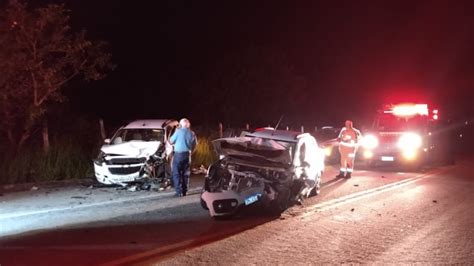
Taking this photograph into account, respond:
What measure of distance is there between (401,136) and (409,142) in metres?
0.37

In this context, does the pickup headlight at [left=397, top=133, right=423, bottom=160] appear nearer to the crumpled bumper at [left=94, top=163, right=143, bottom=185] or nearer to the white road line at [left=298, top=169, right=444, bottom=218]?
the white road line at [left=298, top=169, right=444, bottom=218]

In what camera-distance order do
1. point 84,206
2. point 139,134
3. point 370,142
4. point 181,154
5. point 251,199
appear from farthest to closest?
point 370,142 → point 139,134 → point 181,154 → point 84,206 → point 251,199

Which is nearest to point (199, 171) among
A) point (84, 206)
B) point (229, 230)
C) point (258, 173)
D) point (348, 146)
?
point (348, 146)

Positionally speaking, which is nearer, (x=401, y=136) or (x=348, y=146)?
(x=348, y=146)

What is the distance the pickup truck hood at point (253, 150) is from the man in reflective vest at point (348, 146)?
603cm

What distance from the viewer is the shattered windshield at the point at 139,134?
15.5m

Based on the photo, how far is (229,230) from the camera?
362 inches

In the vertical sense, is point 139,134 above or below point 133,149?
above

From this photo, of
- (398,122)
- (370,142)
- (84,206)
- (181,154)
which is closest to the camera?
(84,206)

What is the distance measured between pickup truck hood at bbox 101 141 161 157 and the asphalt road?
3.19 ft

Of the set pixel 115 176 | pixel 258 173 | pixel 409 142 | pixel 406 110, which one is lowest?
pixel 115 176

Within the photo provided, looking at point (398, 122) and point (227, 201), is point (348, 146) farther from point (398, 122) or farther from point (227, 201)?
point (227, 201)

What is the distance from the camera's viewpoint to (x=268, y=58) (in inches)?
1266

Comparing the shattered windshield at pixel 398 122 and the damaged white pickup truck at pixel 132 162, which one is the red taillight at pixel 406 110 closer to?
the shattered windshield at pixel 398 122
